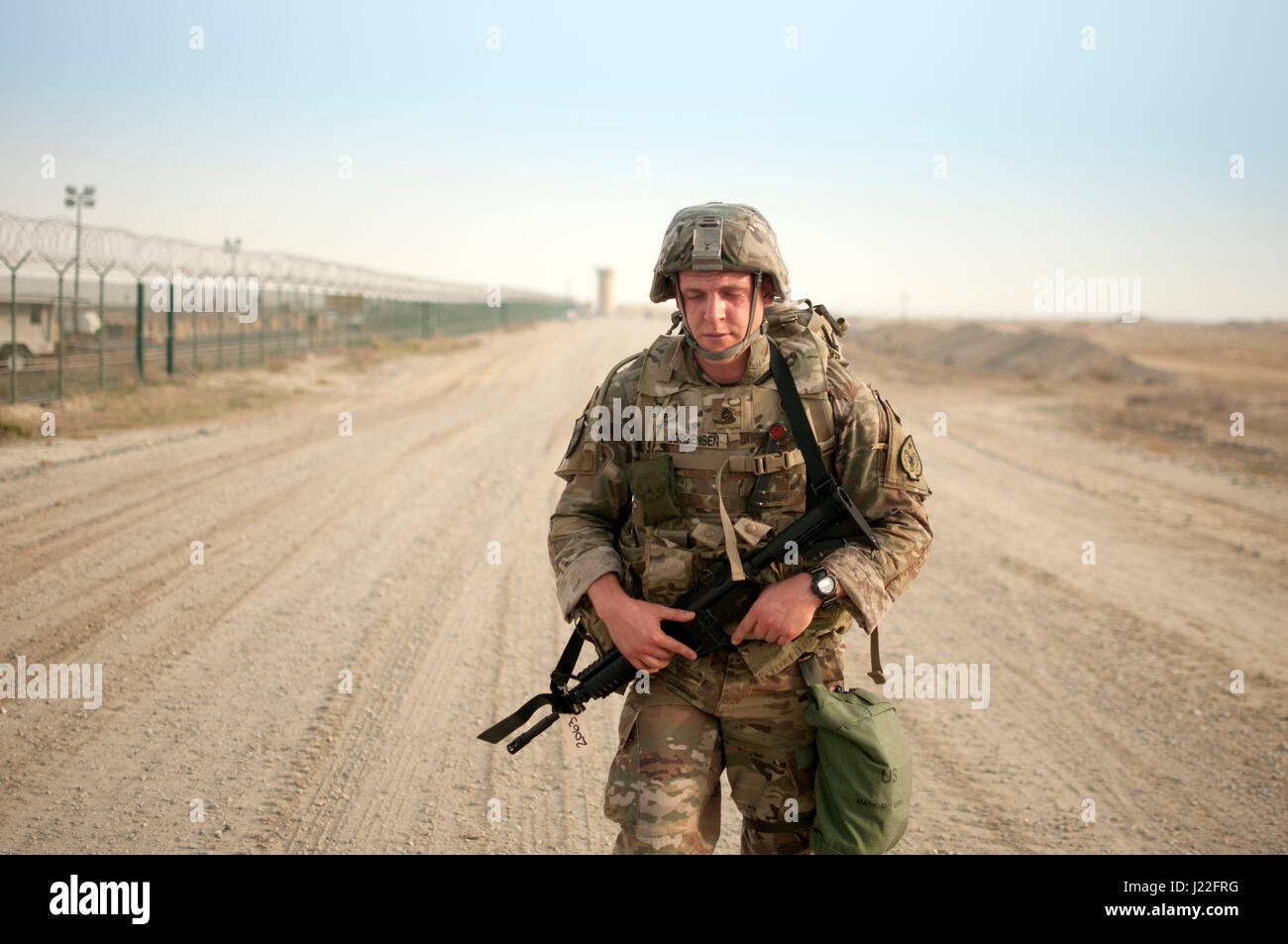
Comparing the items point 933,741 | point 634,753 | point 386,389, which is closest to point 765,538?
point 634,753

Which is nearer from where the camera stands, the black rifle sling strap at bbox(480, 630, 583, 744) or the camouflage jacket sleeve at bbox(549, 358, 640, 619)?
the camouflage jacket sleeve at bbox(549, 358, 640, 619)

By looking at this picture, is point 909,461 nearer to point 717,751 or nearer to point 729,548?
point 729,548

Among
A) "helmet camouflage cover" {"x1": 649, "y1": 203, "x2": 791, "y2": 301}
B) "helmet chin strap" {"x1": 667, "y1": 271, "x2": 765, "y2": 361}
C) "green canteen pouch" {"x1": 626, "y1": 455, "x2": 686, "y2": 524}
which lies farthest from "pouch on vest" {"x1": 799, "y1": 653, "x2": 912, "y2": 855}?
"helmet camouflage cover" {"x1": 649, "y1": 203, "x2": 791, "y2": 301}

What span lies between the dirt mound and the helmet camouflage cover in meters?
24.4

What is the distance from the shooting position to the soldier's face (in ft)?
7.61

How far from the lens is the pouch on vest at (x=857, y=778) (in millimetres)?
2186

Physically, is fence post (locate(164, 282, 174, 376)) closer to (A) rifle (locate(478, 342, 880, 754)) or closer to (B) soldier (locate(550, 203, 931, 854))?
(B) soldier (locate(550, 203, 931, 854))

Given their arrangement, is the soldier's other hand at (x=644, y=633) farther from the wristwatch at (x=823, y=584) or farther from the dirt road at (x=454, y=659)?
the dirt road at (x=454, y=659)

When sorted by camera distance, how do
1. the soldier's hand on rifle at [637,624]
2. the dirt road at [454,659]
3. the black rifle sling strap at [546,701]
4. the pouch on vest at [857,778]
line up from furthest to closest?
the dirt road at [454,659] → the black rifle sling strap at [546,701] → the soldier's hand on rifle at [637,624] → the pouch on vest at [857,778]

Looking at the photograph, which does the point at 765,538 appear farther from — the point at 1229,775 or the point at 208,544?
the point at 208,544

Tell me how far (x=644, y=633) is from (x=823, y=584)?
0.44 meters

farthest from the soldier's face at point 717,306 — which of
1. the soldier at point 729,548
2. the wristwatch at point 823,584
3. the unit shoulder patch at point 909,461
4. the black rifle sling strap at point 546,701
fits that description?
the black rifle sling strap at point 546,701

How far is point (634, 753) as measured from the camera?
93.7 inches

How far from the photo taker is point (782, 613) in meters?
2.24
